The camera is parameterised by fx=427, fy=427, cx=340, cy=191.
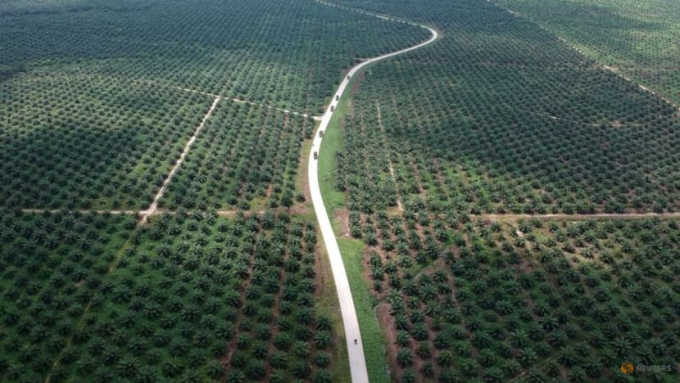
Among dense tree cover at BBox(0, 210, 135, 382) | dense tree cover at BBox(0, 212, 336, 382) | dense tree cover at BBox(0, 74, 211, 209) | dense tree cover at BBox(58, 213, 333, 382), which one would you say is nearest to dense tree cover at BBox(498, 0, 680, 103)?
dense tree cover at BBox(58, 213, 333, 382)

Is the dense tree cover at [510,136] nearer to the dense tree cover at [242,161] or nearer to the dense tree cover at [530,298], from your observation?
the dense tree cover at [530,298]

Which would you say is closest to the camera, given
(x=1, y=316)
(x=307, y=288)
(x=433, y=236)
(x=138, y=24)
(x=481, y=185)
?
(x=1, y=316)

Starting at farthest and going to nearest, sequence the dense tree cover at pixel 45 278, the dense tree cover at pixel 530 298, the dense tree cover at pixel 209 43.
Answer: the dense tree cover at pixel 209 43, the dense tree cover at pixel 530 298, the dense tree cover at pixel 45 278

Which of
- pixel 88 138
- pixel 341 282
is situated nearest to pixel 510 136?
pixel 341 282

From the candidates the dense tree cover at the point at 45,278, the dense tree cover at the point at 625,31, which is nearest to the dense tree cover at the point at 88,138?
the dense tree cover at the point at 45,278

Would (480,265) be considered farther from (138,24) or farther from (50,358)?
(138,24)

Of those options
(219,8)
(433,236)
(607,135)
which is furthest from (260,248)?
(219,8)
